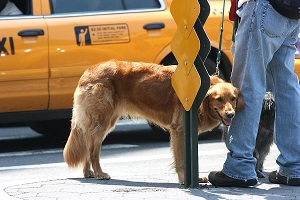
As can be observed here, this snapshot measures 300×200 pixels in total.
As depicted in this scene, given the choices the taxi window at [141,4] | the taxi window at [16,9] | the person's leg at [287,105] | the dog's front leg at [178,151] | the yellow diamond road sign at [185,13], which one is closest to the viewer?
the yellow diamond road sign at [185,13]

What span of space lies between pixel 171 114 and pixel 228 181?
0.76 meters

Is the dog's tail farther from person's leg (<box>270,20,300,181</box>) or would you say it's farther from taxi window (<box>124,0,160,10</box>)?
taxi window (<box>124,0,160,10</box>)

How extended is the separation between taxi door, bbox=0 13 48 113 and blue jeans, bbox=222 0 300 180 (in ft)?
9.69

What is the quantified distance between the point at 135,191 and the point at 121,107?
0.98 meters

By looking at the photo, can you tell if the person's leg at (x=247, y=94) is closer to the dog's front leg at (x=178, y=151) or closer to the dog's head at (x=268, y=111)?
the dog's front leg at (x=178, y=151)

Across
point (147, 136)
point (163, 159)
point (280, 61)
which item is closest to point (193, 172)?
point (280, 61)

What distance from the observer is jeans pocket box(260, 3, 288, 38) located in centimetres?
559

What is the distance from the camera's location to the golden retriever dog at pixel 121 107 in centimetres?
614

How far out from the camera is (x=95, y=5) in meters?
8.69

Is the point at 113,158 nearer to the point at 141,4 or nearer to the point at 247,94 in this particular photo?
the point at 141,4

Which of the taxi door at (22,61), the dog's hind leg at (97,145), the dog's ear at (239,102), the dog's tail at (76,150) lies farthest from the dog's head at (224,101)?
the taxi door at (22,61)

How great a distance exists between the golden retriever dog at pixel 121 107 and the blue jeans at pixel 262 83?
0.96 feet

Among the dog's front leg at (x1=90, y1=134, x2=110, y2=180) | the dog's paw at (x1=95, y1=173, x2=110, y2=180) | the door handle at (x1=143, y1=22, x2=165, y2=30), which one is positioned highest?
the door handle at (x1=143, y1=22, x2=165, y2=30)

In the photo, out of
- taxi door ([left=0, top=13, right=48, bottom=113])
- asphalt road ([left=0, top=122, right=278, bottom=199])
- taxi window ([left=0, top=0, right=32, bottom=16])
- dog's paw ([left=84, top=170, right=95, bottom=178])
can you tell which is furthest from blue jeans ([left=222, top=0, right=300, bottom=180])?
taxi window ([left=0, top=0, right=32, bottom=16])
